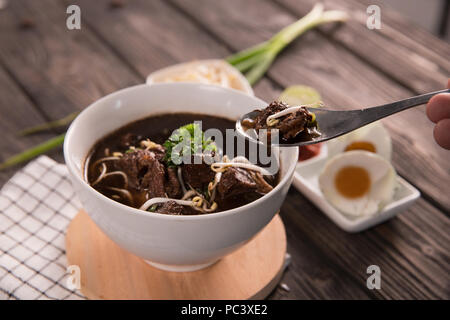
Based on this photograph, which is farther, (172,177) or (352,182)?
(352,182)

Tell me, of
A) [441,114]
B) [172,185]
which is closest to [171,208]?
[172,185]

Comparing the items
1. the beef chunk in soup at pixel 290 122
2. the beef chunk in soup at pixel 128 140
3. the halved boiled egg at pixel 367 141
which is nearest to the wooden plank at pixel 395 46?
the halved boiled egg at pixel 367 141

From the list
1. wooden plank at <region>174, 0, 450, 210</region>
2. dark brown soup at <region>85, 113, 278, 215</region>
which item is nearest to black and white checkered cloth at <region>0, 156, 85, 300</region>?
dark brown soup at <region>85, 113, 278, 215</region>

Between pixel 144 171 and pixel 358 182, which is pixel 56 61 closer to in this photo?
pixel 144 171

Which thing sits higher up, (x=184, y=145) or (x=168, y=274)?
(x=184, y=145)

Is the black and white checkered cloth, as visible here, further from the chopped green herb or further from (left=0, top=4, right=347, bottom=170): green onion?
the chopped green herb
